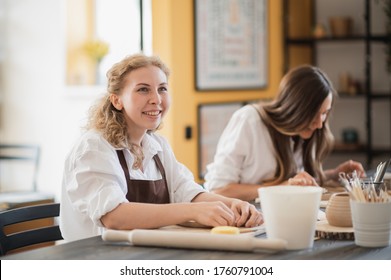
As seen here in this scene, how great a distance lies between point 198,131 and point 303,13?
4.45 feet

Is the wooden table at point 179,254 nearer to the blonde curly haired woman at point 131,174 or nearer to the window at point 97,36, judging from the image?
the blonde curly haired woman at point 131,174

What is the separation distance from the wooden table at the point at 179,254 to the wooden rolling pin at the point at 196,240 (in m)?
0.01

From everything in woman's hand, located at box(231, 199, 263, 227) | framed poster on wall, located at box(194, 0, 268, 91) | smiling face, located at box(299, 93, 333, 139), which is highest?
framed poster on wall, located at box(194, 0, 268, 91)

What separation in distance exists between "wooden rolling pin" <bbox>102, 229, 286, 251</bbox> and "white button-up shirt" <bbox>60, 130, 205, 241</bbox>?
8.2 inches

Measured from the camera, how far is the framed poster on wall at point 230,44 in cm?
410

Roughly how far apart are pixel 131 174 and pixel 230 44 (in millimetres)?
2567

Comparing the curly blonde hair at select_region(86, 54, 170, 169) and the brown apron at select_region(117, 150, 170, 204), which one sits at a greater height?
the curly blonde hair at select_region(86, 54, 170, 169)

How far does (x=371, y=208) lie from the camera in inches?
57.1

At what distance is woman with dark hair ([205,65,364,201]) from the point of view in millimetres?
2543

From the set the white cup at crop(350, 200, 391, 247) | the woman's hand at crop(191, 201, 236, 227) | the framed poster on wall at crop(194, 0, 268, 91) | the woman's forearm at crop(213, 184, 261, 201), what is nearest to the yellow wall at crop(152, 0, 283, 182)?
the framed poster on wall at crop(194, 0, 268, 91)

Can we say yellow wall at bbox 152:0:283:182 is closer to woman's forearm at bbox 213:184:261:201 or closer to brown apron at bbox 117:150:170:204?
woman's forearm at bbox 213:184:261:201

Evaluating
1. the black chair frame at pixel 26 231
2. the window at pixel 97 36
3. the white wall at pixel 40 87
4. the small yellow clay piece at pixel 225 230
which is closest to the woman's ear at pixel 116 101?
the black chair frame at pixel 26 231

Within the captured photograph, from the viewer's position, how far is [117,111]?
1.92m

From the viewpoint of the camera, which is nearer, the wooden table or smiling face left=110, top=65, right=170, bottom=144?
the wooden table
